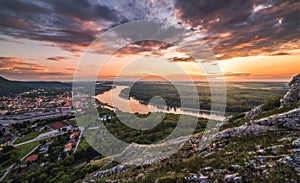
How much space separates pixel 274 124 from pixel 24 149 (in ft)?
178

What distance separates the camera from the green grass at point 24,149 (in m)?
37.9

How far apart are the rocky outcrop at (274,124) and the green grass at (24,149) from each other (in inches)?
1904

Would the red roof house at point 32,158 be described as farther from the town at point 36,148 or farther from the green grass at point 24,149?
the green grass at point 24,149

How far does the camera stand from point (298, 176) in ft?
15.5

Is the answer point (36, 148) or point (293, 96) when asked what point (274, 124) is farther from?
point (36, 148)

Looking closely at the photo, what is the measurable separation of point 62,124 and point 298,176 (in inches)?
2883

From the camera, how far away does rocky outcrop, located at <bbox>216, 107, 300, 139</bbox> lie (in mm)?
7543

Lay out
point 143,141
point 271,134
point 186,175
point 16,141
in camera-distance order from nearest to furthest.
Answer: point 186,175
point 271,134
point 143,141
point 16,141

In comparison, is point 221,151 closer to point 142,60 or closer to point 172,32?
point 172,32

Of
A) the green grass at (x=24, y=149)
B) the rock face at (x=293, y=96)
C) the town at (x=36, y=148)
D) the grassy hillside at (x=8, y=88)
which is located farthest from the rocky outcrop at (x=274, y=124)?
the grassy hillside at (x=8, y=88)

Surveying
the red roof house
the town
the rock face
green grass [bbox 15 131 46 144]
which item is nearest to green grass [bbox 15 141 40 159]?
the town

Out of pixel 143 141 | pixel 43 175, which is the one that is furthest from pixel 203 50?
pixel 43 175

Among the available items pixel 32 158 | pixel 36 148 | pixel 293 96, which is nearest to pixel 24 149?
pixel 36 148

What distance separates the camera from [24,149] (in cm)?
4084
